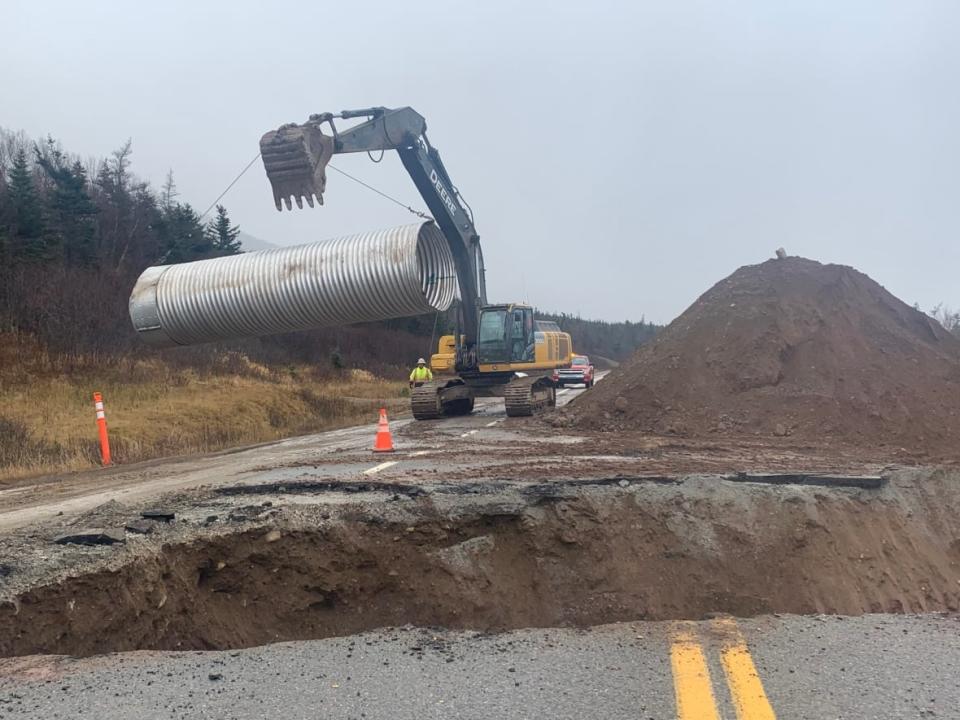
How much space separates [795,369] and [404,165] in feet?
25.7

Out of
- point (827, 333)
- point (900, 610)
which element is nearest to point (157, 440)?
point (827, 333)

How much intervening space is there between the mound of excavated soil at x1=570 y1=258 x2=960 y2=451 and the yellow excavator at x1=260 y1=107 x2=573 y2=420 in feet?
10.9

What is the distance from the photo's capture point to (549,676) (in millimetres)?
3688

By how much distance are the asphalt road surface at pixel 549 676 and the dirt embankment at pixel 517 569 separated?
0.36 meters

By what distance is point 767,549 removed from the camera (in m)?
5.00

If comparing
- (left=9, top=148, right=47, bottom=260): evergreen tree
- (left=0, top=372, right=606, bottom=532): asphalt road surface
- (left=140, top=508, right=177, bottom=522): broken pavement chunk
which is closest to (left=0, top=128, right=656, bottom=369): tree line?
(left=9, top=148, right=47, bottom=260): evergreen tree

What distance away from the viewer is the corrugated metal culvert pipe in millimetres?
11039

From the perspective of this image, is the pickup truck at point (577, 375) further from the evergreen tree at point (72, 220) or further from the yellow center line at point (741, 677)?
the yellow center line at point (741, 677)

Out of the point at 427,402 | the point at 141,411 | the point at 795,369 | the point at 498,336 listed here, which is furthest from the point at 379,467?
the point at 141,411

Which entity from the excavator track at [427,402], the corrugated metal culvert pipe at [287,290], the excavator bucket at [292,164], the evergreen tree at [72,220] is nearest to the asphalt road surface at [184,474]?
the excavator track at [427,402]

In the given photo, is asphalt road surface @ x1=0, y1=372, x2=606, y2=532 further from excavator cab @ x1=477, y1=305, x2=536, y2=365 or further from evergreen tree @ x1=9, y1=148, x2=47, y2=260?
evergreen tree @ x1=9, y1=148, x2=47, y2=260

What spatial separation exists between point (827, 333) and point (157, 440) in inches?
513

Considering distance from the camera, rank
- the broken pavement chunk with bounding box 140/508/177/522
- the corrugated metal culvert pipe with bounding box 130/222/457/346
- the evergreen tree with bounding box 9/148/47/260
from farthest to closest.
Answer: the evergreen tree with bounding box 9/148/47/260
the corrugated metal culvert pipe with bounding box 130/222/457/346
the broken pavement chunk with bounding box 140/508/177/522

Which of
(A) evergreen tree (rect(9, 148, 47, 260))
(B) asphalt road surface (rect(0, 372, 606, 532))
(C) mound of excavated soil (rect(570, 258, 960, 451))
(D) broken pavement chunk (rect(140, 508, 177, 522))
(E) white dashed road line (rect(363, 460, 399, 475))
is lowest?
(B) asphalt road surface (rect(0, 372, 606, 532))
